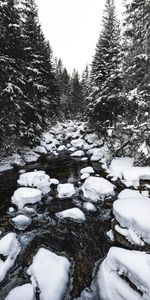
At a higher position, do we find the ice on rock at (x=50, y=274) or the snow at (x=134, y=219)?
the snow at (x=134, y=219)

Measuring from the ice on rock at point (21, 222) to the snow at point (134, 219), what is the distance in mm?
3199

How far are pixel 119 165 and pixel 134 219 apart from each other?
21.7ft

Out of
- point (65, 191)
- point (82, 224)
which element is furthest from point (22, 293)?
point (65, 191)

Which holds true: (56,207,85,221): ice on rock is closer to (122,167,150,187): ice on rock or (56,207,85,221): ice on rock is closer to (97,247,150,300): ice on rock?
(97,247,150,300): ice on rock

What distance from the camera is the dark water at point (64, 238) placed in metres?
4.99

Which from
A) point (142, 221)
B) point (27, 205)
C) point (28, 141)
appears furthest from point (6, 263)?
point (28, 141)

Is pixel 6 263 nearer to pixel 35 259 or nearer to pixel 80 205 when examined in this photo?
pixel 35 259

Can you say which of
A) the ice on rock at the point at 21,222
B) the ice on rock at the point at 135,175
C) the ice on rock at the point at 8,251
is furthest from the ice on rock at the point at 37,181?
the ice on rock at the point at 135,175

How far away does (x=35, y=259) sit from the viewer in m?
5.35

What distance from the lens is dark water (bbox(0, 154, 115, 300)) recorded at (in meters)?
4.99

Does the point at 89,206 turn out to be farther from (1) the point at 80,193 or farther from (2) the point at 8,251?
(2) the point at 8,251

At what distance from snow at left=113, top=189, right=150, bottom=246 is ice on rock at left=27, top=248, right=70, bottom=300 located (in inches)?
73.3

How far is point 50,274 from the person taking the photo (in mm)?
4789

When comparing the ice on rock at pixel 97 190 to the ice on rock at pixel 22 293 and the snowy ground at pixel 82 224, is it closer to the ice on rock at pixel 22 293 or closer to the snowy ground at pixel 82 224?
the snowy ground at pixel 82 224
